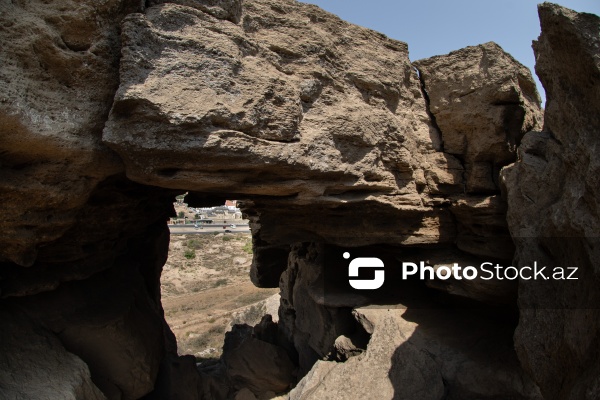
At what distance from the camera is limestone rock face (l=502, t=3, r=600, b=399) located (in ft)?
10.3

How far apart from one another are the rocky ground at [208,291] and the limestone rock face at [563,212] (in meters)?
9.95

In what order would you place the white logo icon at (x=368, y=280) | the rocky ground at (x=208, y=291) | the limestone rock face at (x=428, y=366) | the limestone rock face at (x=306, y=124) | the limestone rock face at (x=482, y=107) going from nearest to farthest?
the limestone rock face at (x=306, y=124) < the limestone rock face at (x=428, y=366) < the limestone rock face at (x=482, y=107) < the white logo icon at (x=368, y=280) < the rocky ground at (x=208, y=291)

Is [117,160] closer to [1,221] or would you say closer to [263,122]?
[1,221]

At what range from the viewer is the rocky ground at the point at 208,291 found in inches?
538

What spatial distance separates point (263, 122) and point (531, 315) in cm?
347

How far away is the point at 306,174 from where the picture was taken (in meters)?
4.90

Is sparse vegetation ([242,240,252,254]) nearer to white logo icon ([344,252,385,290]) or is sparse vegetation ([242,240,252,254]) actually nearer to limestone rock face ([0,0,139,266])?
white logo icon ([344,252,385,290])

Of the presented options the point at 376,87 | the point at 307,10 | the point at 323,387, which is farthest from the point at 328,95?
the point at 323,387

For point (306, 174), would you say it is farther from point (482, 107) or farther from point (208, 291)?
point (208, 291)

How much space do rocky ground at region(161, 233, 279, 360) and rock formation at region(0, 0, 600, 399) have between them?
6.00 metres

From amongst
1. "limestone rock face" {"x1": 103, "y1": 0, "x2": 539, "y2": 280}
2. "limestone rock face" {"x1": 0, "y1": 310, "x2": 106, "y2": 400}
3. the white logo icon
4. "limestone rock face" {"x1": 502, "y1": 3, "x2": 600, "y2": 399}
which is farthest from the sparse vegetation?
"limestone rock face" {"x1": 502, "y1": 3, "x2": 600, "y2": 399}

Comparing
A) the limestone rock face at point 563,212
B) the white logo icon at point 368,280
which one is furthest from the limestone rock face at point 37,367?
the limestone rock face at point 563,212

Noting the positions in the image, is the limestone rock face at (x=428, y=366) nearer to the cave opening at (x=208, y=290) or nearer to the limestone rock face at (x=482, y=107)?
the limestone rock face at (x=482, y=107)

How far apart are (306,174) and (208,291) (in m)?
16.4
